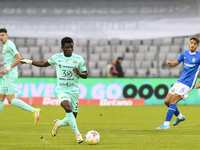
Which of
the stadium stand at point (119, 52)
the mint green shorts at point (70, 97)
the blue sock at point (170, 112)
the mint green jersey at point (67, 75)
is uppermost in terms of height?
the mint green jersey at point (67, 75)

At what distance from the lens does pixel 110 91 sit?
1872 cm

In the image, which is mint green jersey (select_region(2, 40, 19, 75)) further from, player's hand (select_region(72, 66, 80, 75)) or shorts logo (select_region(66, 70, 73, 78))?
player's hand (select_region(72, 66, 80, 75))

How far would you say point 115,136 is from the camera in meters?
7.70

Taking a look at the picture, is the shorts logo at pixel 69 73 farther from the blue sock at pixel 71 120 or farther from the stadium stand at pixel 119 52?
the stadium stand at pixel 119 52

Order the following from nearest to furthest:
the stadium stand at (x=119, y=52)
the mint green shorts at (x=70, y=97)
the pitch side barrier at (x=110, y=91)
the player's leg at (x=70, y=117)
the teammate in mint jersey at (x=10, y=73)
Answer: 1. the player's leg at (x=70, y=117)
2. the mint green shorts at (x=70, y=97)
3. the teammate in mint jersey at (x=10, y=73)
4. the pitch side barrier at (x=110, y=91)
5. the stadium stand at (x=119, y=52)

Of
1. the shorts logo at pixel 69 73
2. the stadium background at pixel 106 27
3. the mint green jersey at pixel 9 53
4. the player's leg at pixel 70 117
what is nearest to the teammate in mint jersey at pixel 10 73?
the mint green jersey at pixel 9 53

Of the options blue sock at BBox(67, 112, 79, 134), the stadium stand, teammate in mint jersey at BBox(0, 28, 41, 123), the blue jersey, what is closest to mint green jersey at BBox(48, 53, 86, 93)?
blue sock at BBox(67, 112, 79, 134)

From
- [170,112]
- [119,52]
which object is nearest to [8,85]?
[170,112]

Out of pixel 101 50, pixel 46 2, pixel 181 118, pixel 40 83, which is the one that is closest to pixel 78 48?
pixel 101 50

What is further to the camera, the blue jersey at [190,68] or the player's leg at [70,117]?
the blue jersey at [190,68]

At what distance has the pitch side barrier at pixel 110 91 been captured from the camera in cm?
1852

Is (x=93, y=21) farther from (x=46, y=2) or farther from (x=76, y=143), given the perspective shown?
(x=76, y=143)

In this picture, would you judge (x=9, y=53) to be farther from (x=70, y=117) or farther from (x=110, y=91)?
(x=110, y=91)

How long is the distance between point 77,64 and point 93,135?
4.38 feet
